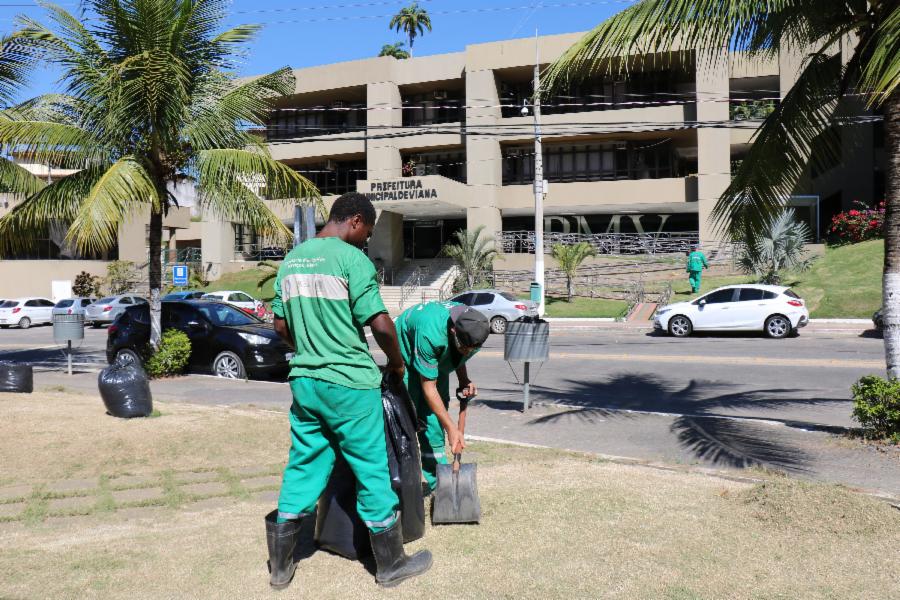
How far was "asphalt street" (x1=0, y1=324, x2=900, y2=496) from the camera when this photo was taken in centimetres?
714

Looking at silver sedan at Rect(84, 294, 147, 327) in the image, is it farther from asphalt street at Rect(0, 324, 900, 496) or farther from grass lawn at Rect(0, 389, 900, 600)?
grass lawn at Rect(0, 389, 900, 600)

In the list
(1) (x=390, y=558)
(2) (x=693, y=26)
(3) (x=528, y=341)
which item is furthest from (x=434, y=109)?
(1) (x=390, y=558)

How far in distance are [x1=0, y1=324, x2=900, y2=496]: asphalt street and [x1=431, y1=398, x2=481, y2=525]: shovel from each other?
2692mm

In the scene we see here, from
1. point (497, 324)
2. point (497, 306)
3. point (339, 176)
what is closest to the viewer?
point (497, 306)

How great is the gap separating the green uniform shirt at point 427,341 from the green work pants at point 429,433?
61mm

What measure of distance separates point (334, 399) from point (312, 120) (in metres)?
42.0

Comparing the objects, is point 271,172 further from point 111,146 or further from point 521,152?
point 521,152

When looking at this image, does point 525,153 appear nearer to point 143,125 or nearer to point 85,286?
point 85,286

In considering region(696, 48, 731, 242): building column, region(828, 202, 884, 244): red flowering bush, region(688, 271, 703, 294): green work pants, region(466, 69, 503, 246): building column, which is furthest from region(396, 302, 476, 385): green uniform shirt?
region(466, 69, 503, 246): building column

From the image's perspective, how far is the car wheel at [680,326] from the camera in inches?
810

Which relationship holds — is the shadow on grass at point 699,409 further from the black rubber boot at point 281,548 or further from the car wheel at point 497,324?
the car wheel at point 497,324

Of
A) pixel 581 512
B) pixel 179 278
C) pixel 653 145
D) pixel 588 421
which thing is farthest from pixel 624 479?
pixel 653 145

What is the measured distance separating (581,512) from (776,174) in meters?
5.16

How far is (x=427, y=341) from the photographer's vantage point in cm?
479
